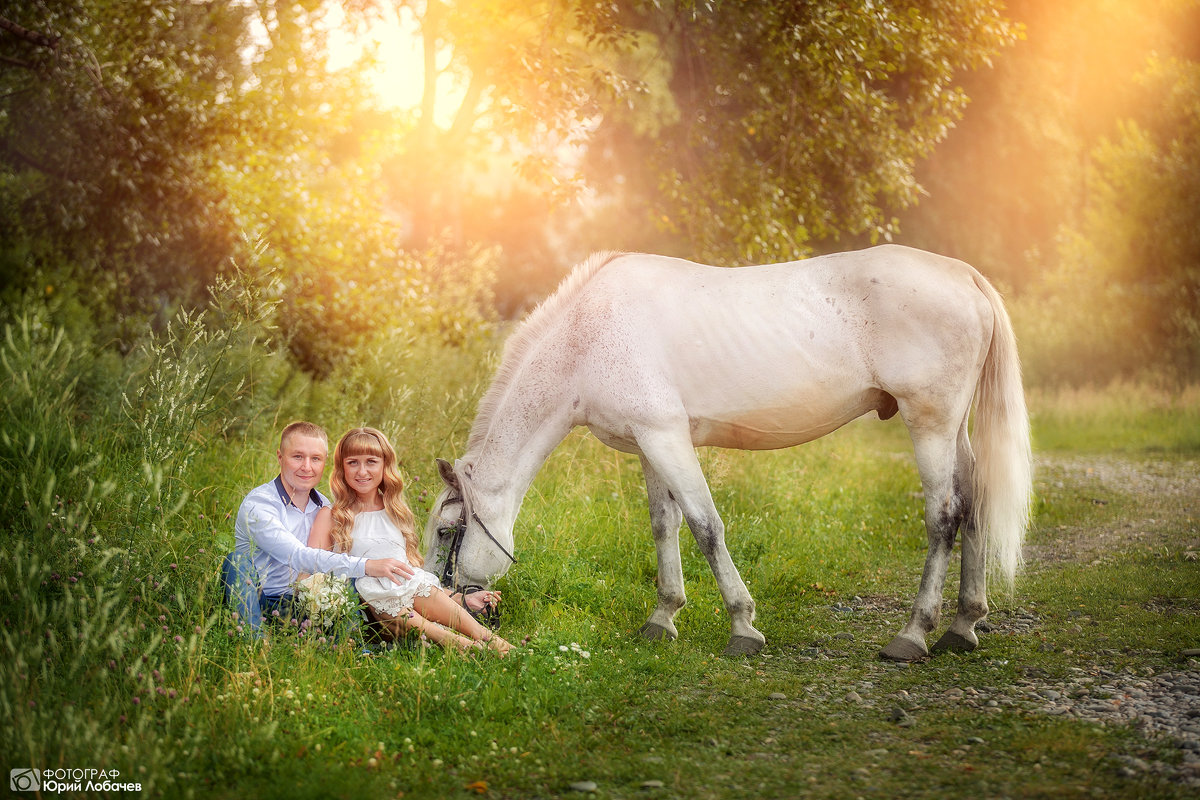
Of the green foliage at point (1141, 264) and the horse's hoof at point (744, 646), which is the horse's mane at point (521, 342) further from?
the green foliage at point (1141, 264)

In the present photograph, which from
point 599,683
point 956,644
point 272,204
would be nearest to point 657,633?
point 599,683

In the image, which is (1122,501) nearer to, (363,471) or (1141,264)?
(363,471)

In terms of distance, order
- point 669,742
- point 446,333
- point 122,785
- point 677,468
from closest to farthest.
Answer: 1. point 122,785
2. point 669,742
3. point 677,468
4. point 446,333

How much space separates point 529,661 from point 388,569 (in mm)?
734

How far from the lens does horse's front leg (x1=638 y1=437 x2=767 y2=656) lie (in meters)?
4.58

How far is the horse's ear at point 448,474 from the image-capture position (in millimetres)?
4629

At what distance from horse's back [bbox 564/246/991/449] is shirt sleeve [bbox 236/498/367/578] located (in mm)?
1479

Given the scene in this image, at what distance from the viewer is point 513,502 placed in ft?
15.8

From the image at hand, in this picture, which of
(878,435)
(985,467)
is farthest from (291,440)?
(878,435)

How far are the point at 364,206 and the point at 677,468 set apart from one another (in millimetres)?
6652

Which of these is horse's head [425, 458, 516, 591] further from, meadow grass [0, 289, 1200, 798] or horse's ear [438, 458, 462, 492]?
meadow grass [0, 289, 1200, 798]

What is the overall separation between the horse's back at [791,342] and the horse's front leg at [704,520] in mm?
207

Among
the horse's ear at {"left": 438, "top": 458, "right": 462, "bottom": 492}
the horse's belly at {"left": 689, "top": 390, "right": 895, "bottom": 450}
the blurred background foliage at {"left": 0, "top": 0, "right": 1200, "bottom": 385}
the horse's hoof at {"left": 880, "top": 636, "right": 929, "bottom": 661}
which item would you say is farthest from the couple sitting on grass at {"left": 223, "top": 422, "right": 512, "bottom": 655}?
the blurred background foliage at {"left": 0, "top": 0, "right": 1200, "bottom": 385}

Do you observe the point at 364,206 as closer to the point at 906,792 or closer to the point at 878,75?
the point at 878,75
